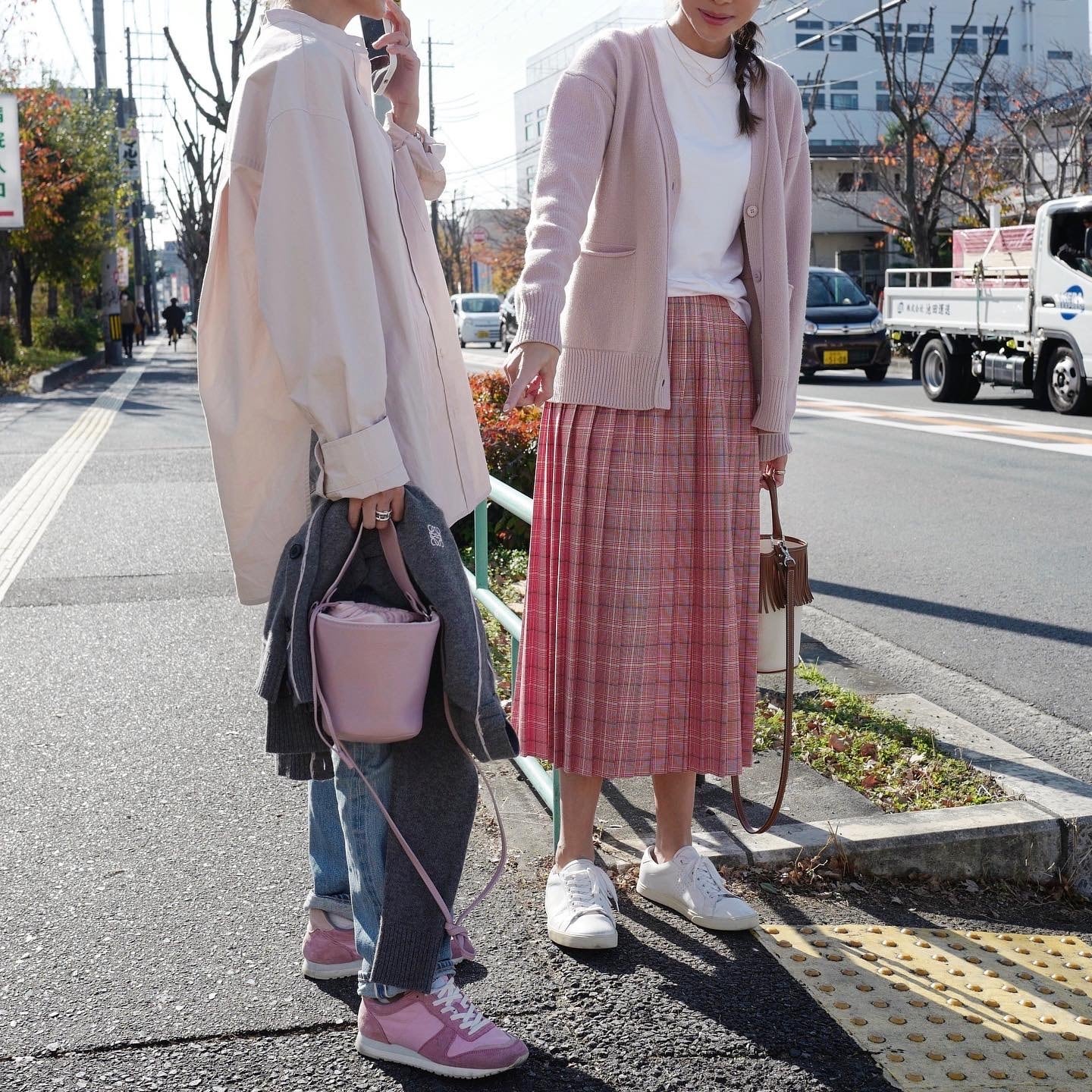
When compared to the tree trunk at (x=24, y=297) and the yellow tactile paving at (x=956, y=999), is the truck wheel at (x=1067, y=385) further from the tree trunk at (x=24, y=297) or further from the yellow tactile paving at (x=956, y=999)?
the tree trunk at (x=24, y=297)

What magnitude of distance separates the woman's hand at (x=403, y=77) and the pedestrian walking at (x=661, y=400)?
308mm

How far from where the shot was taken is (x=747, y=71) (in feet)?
9.08

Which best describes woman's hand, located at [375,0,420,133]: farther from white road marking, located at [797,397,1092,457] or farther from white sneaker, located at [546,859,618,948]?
white road marking, located at [797,397,1092,457]

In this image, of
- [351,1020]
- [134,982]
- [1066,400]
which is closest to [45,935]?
[134,982]

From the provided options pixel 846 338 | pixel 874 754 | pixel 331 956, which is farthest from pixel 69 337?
pixel 331 956

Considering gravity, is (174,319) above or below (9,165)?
below

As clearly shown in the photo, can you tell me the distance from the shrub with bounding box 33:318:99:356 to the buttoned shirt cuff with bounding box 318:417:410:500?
34.2 m

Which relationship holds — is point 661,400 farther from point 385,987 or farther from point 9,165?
point 9,165

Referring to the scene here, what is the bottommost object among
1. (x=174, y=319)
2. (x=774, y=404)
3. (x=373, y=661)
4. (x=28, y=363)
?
(x=373, y=661)

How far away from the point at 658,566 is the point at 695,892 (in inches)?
27.8

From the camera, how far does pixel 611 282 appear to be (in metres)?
2.73

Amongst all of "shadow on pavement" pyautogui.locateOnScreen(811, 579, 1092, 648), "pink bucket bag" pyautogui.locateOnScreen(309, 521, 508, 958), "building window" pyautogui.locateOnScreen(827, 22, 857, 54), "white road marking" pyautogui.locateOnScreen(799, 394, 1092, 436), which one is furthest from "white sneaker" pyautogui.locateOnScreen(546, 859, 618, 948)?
"building window" pyautogui.locateOnScreen(827, 22, 857, 54)

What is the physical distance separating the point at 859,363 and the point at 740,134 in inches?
745

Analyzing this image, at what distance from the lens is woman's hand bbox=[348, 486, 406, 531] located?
6.93ft
